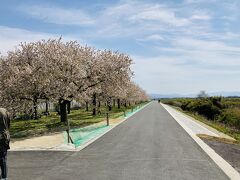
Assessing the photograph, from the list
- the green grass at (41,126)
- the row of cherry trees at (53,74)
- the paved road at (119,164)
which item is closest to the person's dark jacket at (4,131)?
the paved road at (119,164)

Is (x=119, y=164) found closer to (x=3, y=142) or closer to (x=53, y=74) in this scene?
(x=3, y=142)

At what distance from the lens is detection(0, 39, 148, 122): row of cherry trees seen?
28633 millimetres

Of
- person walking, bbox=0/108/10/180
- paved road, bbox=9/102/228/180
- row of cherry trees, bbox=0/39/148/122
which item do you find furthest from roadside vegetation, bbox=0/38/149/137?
person walking, bbox=0/108/10/180

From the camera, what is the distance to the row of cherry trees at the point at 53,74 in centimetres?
2863

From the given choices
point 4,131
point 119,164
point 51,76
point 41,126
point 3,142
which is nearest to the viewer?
point 3,142

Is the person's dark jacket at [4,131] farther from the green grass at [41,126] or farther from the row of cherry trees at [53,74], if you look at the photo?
the row of cherry trees at [53,74]

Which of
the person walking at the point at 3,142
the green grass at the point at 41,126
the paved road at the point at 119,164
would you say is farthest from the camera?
the green grass at the point at 41,126

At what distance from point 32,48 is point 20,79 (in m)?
5.89

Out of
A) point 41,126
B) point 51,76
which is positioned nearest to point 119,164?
point 51,76

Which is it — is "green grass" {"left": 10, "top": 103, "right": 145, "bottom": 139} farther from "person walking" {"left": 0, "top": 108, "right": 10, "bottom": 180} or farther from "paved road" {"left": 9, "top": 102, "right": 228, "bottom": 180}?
"person walking" {"left": 0, "top": 108, "right": 10, "bottom": 180}

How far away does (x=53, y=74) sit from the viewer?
3006 cm

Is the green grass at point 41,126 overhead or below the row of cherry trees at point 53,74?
below

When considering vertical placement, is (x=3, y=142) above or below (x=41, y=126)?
above

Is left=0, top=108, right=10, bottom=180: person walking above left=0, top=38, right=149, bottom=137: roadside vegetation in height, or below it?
below
